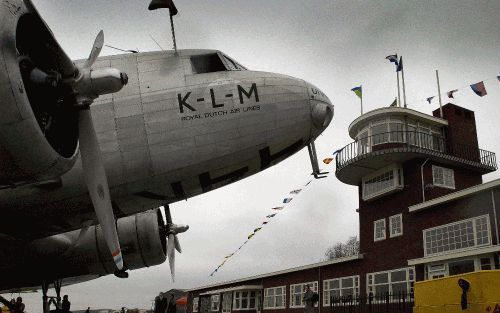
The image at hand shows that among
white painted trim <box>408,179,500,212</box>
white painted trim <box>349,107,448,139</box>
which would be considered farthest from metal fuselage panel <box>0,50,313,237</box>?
white painted trim <box>349,107,448,139</box>

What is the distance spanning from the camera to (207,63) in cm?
1279

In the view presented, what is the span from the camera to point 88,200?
11156 mm

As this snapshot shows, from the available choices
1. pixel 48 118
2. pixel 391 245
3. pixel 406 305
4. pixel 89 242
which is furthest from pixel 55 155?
pixel 391 245

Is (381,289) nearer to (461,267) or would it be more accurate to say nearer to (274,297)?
(461,267)

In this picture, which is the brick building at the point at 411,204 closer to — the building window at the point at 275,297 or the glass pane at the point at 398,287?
the glass pane at the point at 398,287

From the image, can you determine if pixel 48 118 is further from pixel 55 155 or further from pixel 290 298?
pixel 290 298

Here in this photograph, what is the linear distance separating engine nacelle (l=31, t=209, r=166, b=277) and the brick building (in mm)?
18521

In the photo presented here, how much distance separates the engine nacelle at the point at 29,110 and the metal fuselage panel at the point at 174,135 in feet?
5.60

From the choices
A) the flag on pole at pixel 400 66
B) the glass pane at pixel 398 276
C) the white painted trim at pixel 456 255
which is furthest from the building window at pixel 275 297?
the flag on pole at pixel 400 66

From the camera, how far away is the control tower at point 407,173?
106 feet

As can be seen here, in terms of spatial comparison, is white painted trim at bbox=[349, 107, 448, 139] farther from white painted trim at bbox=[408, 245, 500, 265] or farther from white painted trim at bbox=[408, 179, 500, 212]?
white painted trim at bbox=[408, 245, 500, 265]

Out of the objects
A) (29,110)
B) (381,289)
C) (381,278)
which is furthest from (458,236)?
(29,110)

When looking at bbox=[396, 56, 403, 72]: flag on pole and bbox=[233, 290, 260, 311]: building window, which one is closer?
bbox=[396, 56, 403, 72]: flag on pole

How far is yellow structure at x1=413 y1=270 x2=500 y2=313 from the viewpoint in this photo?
47.2 ft
